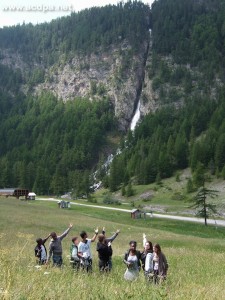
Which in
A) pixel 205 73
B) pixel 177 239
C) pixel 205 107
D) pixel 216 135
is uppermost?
pixel 205 73

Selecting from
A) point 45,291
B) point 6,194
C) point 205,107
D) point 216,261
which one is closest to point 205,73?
point 205,107

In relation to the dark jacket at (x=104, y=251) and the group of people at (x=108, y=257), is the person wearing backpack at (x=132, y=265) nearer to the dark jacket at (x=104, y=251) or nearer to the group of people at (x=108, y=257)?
the group of people at (x=108, y=257)

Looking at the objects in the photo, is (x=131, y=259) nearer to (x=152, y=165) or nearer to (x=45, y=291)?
(x=45, y=291)

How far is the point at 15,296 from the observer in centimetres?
542

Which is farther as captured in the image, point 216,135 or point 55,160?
point 55,160

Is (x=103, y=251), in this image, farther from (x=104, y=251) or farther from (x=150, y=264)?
(x=150, y=264)

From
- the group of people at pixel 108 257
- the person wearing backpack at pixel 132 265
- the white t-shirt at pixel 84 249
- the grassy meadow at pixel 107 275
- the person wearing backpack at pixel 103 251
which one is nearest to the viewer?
the grassy meadow at pixel 107 275

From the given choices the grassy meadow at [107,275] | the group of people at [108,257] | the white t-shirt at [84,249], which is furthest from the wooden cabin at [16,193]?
the white t-shirt at [84,249]

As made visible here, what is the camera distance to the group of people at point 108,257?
1257 cm

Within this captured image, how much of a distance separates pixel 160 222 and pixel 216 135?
73060 millimetres

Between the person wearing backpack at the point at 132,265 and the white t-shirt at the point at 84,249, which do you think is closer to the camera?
the person wearing backpack at the point at 132,265

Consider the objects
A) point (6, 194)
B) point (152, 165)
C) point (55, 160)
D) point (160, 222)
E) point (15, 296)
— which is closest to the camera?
point (15, 296)

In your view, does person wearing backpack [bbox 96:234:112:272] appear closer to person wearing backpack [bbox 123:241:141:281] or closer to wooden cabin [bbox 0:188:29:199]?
person wearing backpack [bbox 123:241:141:281]

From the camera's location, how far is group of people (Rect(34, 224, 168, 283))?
1257 cm
